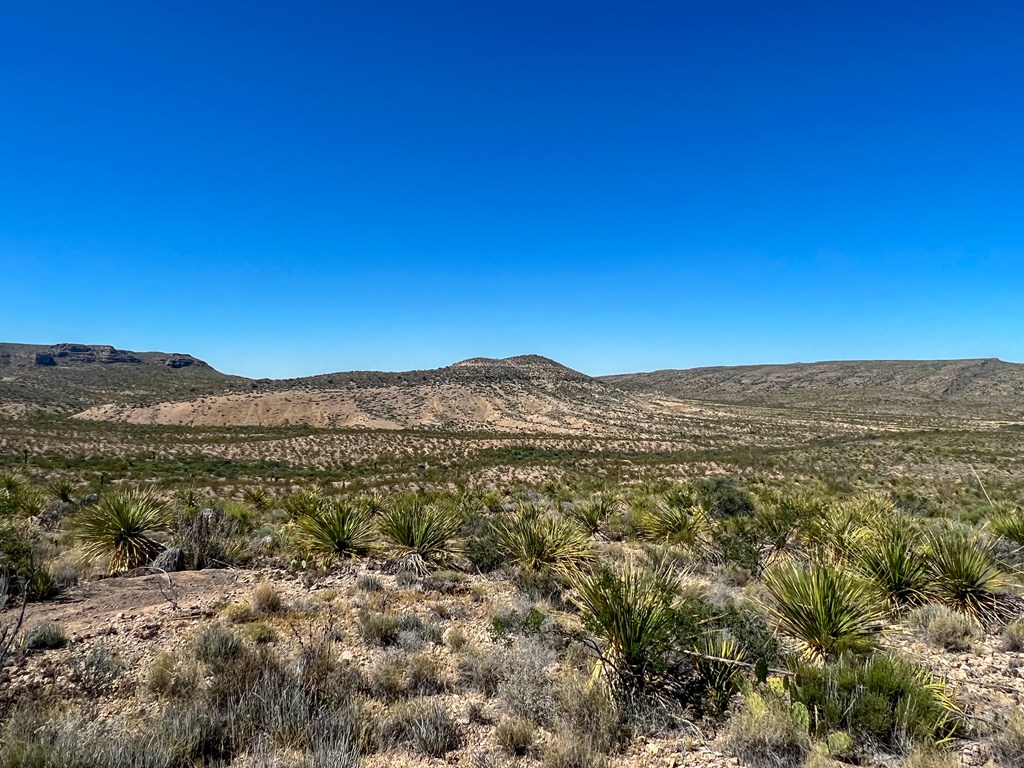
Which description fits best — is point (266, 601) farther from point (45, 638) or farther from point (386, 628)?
point (45, 638)

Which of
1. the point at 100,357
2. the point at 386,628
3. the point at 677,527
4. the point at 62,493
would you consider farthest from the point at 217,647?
the point at 100,357

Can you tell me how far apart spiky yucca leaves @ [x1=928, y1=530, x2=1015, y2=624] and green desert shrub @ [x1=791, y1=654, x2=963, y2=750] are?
296cm

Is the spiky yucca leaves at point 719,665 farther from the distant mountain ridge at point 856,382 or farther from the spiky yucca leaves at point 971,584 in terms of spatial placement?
the distant mountain ridge at point 856,382

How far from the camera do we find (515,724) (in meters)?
4.23

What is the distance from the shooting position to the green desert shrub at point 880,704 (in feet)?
13.3

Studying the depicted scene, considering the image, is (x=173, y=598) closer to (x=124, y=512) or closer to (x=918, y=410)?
(x=124, y=512)

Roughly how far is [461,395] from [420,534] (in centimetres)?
6550

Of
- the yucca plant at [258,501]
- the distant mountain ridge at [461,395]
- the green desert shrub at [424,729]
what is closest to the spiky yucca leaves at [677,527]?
the green desert shrub at [424,729]

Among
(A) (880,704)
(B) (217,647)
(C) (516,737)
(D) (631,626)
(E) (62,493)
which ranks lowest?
(E) (62,493)

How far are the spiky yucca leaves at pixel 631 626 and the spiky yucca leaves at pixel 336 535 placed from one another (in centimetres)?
535

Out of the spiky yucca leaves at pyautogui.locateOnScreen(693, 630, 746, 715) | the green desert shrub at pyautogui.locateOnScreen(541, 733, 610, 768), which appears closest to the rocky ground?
the green desert shrub at pyautogui.locateOnScreen(541, 733, 610, 768)

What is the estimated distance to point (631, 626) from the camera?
5141 millimetres

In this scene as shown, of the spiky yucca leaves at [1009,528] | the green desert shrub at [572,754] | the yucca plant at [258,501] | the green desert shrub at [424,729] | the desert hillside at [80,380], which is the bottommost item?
the yucca plant at [258,501]

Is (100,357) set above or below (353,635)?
above
